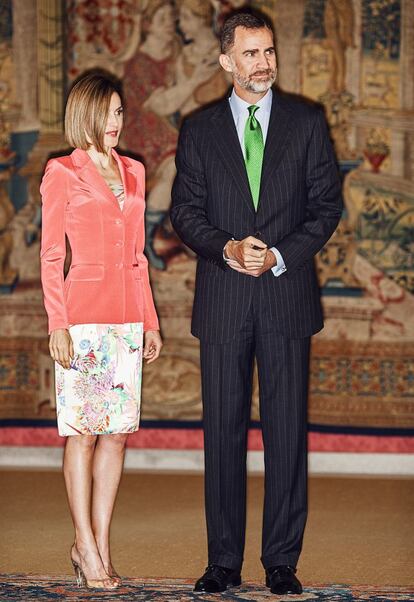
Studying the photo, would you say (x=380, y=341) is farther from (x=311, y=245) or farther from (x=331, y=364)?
(x=311, y=245)

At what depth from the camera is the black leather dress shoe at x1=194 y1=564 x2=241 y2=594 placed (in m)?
3.45

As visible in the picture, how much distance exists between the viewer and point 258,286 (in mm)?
3521

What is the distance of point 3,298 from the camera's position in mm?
6258

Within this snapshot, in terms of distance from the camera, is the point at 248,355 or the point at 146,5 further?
the point at 146,5

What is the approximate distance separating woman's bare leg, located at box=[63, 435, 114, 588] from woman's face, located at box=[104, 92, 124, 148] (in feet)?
3.12

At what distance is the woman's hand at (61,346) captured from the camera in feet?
11.3

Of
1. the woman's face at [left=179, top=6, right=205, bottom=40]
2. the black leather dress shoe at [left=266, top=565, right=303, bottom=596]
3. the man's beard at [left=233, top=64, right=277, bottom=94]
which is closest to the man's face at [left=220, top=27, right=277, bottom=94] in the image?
the man's beard at [left=233, top=64, right=277, bottom=94]

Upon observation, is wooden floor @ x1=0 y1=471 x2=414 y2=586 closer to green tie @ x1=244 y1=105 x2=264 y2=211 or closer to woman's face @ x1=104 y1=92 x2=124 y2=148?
green tie @ x1=244 y1=105 x2=264 y2=211

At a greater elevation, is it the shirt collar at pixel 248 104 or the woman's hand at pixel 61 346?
the shirt collar at pixel 248 104

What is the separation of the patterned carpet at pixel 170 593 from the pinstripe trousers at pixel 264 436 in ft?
0.40

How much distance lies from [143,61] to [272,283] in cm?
301

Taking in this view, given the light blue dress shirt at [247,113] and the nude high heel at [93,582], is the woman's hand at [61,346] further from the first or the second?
the light blue dress shirt at [247,113]

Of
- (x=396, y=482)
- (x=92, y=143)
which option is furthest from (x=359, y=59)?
(x=92, y=143)

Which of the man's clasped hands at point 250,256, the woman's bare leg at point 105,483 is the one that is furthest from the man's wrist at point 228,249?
the woman's bare leg at point 105,483
